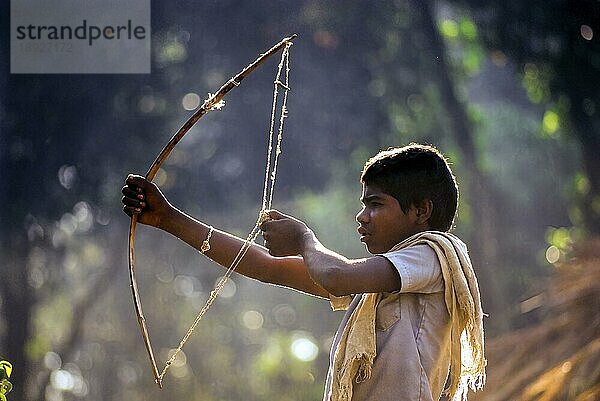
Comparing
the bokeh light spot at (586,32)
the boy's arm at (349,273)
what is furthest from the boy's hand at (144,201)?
the bokeh light spot at (586,32)

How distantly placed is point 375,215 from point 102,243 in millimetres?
2307

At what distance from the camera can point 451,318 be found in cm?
177

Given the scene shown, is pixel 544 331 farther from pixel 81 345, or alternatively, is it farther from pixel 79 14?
pixel 79 14

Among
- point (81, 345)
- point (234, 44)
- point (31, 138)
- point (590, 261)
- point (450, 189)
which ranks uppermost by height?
point (234, 44)

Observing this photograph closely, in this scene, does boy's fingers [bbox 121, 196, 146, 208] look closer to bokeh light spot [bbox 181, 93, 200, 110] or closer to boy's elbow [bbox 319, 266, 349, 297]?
boy's elbow [bbox 319, 266, 349, 297]

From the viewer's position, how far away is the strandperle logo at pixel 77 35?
12.5 ft

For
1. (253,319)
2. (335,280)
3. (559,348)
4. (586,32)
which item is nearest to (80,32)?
(253,319)

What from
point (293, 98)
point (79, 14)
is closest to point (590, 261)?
point (293, 98)

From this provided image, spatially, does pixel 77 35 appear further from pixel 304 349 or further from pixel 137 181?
pixel 137 181

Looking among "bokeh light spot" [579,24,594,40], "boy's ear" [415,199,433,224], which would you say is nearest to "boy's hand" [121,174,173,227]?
"boy's ear" [415,199,433,224]

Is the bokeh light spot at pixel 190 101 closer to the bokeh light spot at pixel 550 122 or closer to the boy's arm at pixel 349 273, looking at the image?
the bokeh light spot at pixel 550 122

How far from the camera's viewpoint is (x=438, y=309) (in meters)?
1.77

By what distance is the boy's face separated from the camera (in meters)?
1.80

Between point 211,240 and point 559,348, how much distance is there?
2071 millimetres
